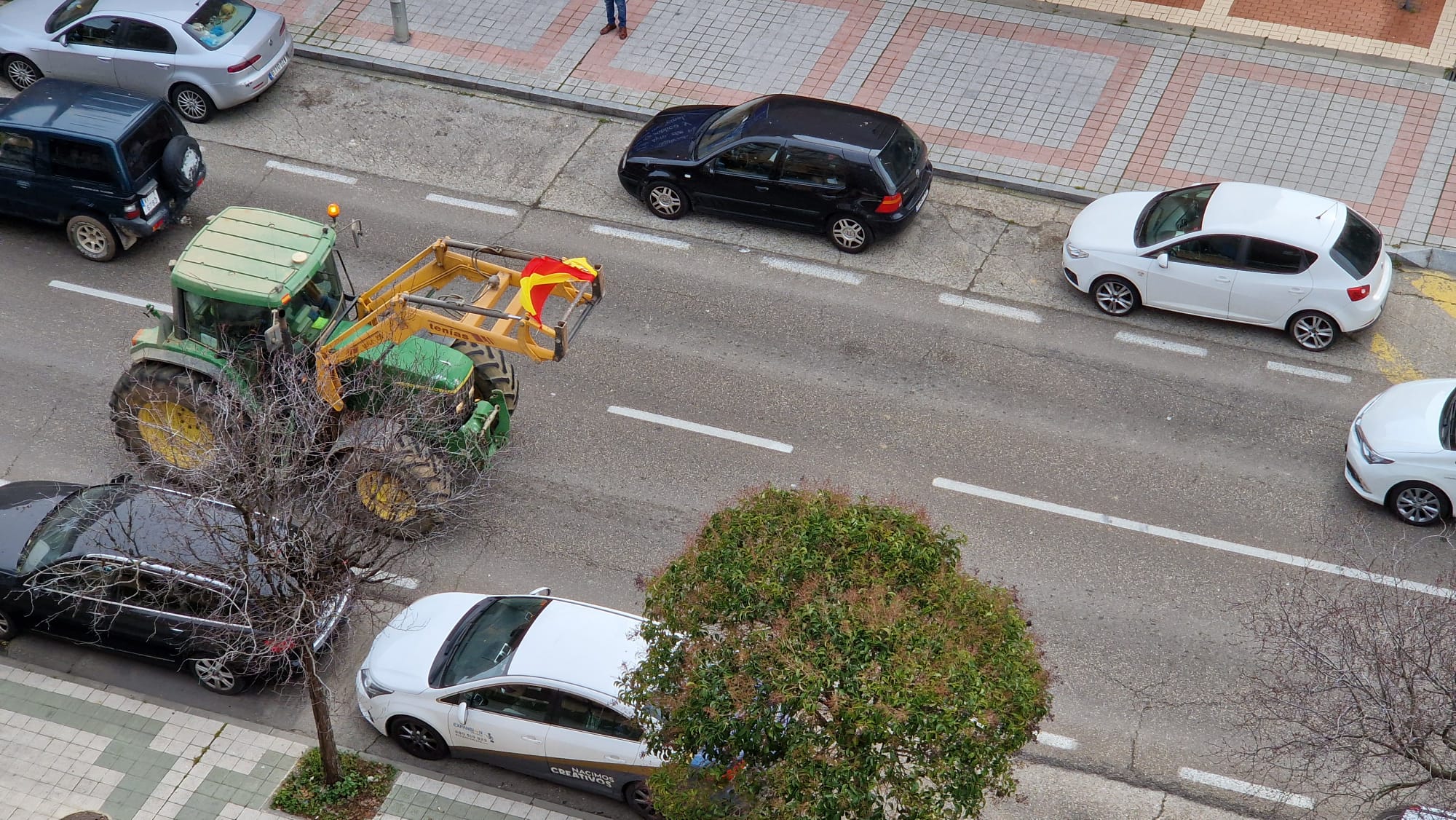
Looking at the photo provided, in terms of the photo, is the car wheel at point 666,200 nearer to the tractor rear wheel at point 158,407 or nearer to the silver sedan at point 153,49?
the silver sedan at point 153,49

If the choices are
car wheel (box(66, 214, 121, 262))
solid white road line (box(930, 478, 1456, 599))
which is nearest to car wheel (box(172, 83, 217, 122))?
car wheel (box(66, 214, 121, 262))

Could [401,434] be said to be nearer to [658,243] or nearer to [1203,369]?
[658,243]

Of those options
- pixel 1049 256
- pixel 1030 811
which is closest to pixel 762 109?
pixel 1049 256

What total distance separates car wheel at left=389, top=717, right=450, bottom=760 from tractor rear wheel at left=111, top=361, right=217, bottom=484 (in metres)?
3.04

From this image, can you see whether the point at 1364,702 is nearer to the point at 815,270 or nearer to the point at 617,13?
the point at 815,270

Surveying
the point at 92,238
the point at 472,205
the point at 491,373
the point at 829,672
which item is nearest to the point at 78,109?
the point at 92,238

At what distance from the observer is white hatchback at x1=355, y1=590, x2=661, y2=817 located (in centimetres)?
1117

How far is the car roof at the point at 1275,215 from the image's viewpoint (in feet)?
51.7

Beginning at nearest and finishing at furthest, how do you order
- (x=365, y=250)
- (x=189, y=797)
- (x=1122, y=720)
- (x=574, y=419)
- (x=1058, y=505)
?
(x=189, y=797), (x=1122, y=720), (x=1058, y=505), (x=574, y=419), (x=365, y=250)

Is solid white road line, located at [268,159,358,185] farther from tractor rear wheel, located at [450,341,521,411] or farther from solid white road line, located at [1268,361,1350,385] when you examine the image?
solid white road line, located at [1268,361,1350,385]

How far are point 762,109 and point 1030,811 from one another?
984 centimetres

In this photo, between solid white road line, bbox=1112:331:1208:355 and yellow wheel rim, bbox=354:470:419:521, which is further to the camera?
solid white road line, bbox=1112:331:1208:355

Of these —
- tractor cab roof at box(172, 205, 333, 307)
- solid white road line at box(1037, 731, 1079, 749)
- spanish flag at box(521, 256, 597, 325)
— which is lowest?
solid white road line at box(1037, 731, 1079, 749)

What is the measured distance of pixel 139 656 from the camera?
1241cm
